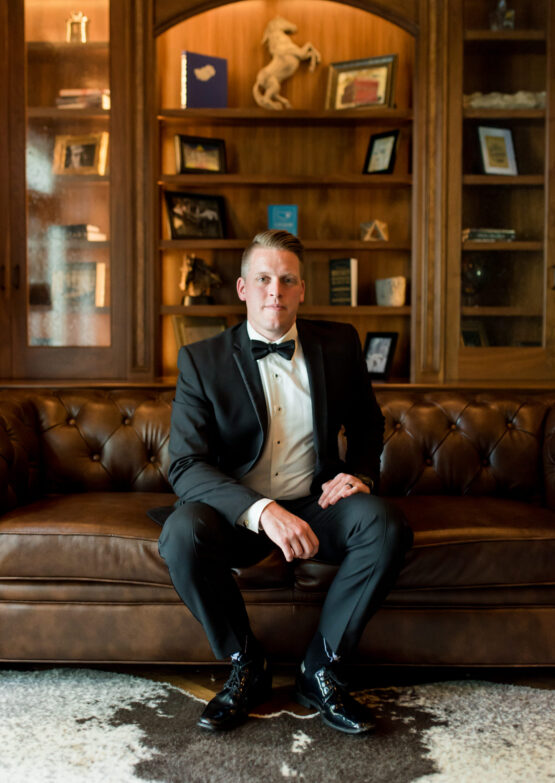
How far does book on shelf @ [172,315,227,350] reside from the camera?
146 inches

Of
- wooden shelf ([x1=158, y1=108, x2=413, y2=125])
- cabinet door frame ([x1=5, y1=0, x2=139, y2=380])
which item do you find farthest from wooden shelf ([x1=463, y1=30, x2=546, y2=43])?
cabinet door frame ([x1=5, y1=0, x2=139, y2=380])

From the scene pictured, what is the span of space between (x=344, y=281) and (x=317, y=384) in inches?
58.8

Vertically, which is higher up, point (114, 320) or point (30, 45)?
point (30, 45)

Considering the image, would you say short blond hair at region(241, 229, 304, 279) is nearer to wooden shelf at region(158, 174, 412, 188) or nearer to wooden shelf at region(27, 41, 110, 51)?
wooden shelf at region(158, 174, 412, 188)

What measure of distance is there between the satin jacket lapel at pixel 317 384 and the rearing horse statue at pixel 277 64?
1775 mm

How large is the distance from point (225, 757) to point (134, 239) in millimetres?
2396

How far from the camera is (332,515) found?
2.05 m

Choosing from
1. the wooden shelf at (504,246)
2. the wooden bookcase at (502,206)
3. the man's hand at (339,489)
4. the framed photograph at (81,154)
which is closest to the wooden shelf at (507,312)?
the wooden bookcase at (502,206)

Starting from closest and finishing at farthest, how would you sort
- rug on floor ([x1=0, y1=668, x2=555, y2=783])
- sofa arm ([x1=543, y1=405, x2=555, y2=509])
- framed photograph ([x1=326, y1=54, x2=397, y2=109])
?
rug on floor ([x1=0, y1=668, x2=555, y2=783]) < sofa arm ([x1=543, y1=405, x2=555, y2=509]) < framed photograph ([x1=326, y1=54, x2=397, y2=109])

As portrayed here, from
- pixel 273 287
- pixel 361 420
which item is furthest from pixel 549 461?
pixel 273 287

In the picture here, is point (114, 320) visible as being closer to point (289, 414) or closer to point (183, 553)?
point (289, 414)

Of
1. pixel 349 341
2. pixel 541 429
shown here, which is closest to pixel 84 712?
pixel 349 341

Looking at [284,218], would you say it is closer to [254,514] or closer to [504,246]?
[504,246]

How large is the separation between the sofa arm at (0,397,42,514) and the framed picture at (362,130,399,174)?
6.53ft
